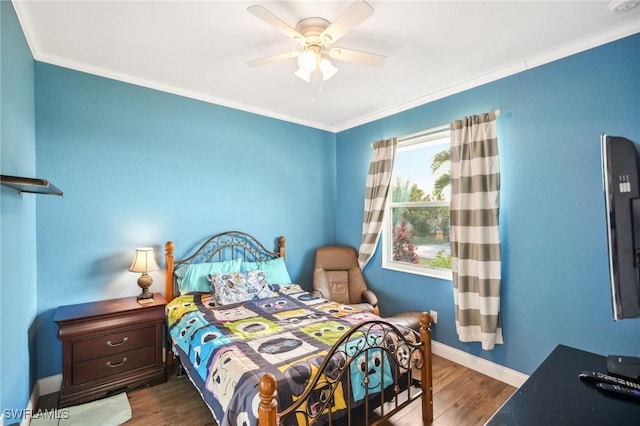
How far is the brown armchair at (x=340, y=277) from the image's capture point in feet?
11.7

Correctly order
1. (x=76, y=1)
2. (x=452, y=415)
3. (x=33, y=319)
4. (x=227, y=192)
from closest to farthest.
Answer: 1. (x=76, y=1)
2. (x=452, y=415)
3. (x=33, y=319)
4. (x=227, y=192)

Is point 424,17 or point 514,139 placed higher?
point 424,17

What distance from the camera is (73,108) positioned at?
255 cm

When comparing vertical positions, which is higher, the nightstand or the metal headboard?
the metal headboard

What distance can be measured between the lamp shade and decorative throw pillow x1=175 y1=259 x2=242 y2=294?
1.17 feet

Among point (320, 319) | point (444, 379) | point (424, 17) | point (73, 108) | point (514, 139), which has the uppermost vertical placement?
point (424, 17)

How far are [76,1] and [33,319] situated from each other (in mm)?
2285

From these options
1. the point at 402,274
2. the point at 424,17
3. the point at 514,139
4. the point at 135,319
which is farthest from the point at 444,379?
the point at 424,17

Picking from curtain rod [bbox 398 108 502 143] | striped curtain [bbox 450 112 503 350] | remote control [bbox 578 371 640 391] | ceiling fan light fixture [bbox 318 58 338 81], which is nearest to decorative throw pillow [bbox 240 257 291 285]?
striped curtain [bbox 450 112 503 350]

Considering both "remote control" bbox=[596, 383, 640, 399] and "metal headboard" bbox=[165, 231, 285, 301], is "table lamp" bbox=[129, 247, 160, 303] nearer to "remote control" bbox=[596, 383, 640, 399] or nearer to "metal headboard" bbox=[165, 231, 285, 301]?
"metal headboard" bbox=[165, 231, 285, 301]

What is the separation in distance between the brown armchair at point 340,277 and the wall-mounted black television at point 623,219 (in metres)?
2.66

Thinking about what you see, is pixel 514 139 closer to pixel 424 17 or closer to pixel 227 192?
pixel 424 17

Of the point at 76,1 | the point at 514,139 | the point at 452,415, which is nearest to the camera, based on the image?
the point at 76,1

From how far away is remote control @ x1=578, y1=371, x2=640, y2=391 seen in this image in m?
0.98
